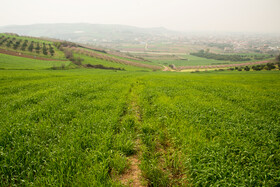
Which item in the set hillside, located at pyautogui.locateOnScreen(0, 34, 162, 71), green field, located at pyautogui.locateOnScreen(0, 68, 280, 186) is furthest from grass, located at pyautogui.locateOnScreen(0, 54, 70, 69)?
green field, located at pyautogui.locateOnScreen(0, 68, 280, 186)

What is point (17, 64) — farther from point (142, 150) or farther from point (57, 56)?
point (142, 150)

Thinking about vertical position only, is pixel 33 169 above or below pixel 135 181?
above

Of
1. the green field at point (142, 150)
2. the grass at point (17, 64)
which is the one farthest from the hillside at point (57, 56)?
the green field at point (142, 150)

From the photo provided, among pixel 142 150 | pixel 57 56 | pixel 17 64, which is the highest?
pixel 57 56

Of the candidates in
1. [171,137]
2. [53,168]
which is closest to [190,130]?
[171,137]

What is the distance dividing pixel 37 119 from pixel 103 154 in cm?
485

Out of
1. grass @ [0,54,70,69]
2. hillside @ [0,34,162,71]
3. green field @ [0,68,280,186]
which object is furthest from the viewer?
hillside @ [0,34,162,71]

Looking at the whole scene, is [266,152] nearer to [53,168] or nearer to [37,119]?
[53,168]

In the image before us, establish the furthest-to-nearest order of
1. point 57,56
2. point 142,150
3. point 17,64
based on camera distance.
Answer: point 57,56 → point 17,64 → point 142,150

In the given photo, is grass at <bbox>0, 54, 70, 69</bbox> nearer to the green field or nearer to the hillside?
the hillside

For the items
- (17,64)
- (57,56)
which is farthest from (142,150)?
(57,56)

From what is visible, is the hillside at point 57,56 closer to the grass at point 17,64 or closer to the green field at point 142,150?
the grass at point 17,64

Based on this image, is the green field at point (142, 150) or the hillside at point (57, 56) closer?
the green field at point (142, 150)

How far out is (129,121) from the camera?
23.8 ft
